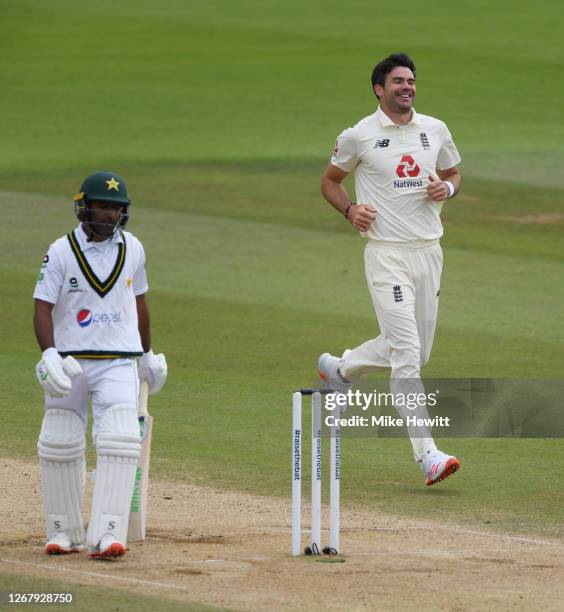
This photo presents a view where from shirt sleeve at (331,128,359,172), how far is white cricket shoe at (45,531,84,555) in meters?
3.13

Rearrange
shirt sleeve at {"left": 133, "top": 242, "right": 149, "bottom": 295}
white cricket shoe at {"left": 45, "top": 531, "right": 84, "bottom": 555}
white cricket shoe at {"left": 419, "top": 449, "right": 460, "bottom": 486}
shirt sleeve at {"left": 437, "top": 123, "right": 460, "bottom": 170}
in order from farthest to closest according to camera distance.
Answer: shirt sleeve at {"left": 437, "top": 123, "right": 460, "bottom": 170} < white cricket shoe at {"left": 419, "top": 449, "right": 460, "bottom": 486} < shirt sleeve at {"left": 133, "top": 242, "right": 149, "bottom": 295} < white cricket shoe at {"left": 45, "top": 531, "right": 84, "bottom": 555}

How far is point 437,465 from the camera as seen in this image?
856 cm

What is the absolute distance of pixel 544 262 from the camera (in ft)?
59.2

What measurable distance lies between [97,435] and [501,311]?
872 cm

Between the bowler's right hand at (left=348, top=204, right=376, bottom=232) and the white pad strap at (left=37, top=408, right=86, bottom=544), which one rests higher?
the bowler's right hand at (left=348, top=204, right=376, bottom=232)

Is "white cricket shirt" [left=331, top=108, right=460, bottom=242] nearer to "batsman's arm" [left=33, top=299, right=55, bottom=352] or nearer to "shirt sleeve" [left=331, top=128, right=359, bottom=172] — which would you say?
"shirt sleeve" [left=331, top=128, right=359, bottom=172]

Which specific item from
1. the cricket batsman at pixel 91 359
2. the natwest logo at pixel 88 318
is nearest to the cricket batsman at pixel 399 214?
the cricket batsman at pixel 91 359

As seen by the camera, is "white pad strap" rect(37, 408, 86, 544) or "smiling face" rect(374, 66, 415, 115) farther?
"smiling face" rect(374, 66, 415, 115)

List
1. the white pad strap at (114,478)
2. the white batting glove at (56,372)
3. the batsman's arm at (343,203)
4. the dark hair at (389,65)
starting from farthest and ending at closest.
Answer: the dark hair at (389,65) → the batsman's arm at (343,203) → the white pad strap at (114,478) → the white batting glove at (56,372)

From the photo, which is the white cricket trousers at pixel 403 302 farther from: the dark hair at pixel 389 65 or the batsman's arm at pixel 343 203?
the dark hair at pixel 389 65

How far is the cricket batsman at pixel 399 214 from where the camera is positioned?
9.06 metres

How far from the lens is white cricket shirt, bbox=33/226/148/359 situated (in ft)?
23.9

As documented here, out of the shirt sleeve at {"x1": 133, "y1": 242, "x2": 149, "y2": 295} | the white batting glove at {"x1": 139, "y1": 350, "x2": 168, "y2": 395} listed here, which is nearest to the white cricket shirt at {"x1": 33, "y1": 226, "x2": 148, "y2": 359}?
the shirt sleeve at {"x1": 133, "y1": 242, "x2": 149, "y2": 295}

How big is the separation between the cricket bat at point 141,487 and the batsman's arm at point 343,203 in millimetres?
1886
